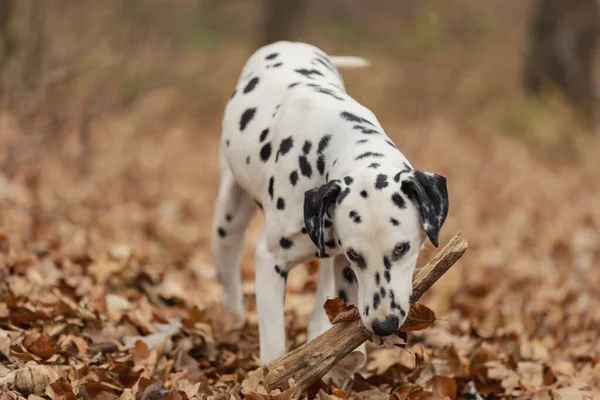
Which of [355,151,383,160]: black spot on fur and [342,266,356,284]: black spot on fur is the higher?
[355,151,383,160]: black spot on fur

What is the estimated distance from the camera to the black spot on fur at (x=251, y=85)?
16.7ft

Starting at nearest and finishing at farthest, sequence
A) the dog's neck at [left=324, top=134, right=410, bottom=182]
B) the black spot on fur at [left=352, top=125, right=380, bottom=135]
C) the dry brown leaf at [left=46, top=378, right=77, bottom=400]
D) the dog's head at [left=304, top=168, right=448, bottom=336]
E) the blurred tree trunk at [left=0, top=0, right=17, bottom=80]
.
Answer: the dog's head at [left=304, top=168, right=448, bottom=336] → the dog's neck at [left=324, top=134, right=410, bottom=182] → the dry brown leaf at [left=46, top=378, right=77, bottom=400] → the black spot on fur at [left=352, top=125, right=380, bottom=135] → the blurred tree trunk at [left=0, top=0, right=17, bottom=80]

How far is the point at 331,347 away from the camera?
4082mm

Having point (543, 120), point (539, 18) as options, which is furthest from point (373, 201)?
point (539, 18)

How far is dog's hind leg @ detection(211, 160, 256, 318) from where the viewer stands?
17.9 feet

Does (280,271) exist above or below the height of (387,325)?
below

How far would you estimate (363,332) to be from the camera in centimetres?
398

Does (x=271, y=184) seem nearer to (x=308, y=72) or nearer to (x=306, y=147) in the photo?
(x=306, y=147)

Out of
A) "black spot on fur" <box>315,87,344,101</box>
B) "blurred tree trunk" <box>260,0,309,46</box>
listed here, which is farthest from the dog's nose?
"blurred tree trunk" <box>260,0,309,46</box>

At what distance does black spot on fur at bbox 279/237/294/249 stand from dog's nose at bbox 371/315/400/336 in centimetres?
82

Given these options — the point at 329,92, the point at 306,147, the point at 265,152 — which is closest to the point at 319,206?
the point at 306,147

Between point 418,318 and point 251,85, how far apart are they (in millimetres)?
1857

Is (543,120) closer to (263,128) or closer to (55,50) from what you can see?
(55,50)

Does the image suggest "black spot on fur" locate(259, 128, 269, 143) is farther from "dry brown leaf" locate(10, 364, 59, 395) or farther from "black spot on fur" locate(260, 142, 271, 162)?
"dry brown leaf" locate(10, 364, 59, 395)
